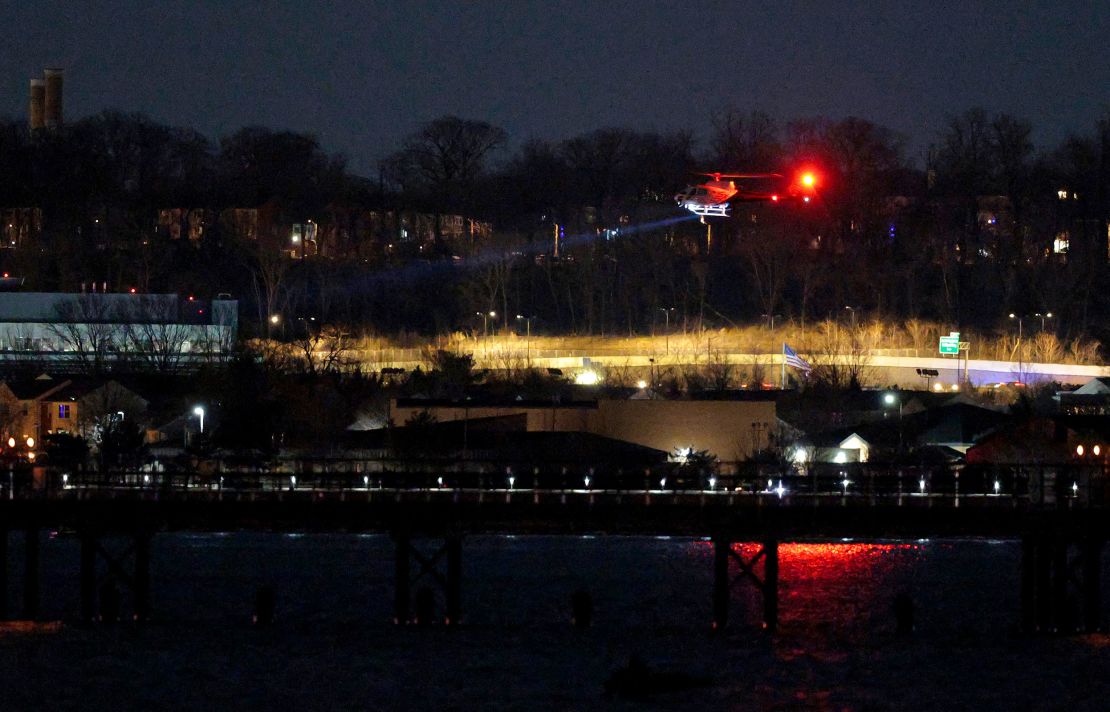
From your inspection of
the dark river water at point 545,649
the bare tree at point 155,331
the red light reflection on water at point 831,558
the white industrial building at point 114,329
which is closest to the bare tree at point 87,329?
the white industrial building at point 114,329

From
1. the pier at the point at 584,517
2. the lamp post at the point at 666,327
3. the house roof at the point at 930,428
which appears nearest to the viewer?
the pier at the point at 584,517

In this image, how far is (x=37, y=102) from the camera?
14412 cm

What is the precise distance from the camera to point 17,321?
9669 cm

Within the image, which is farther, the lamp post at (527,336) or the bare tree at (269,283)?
the bare tree at (269,283)

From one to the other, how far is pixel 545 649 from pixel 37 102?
113m

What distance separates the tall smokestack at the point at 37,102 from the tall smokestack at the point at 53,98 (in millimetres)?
371

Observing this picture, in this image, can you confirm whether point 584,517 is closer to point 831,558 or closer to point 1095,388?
point 831,558

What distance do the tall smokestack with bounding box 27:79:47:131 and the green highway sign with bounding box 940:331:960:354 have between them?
250ft

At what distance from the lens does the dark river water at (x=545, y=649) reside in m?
35.3

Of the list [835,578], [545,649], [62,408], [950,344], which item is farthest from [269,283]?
[545,649]

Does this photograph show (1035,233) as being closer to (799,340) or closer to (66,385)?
(799,340)

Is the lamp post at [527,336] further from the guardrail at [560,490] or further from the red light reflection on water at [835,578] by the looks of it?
the guardrail at [560,490]

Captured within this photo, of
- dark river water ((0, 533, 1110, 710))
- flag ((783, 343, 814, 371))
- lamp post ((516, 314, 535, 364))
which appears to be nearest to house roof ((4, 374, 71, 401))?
lamp post ((516, 314, 535, 364))

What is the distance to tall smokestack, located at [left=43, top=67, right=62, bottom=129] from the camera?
14275 cm
